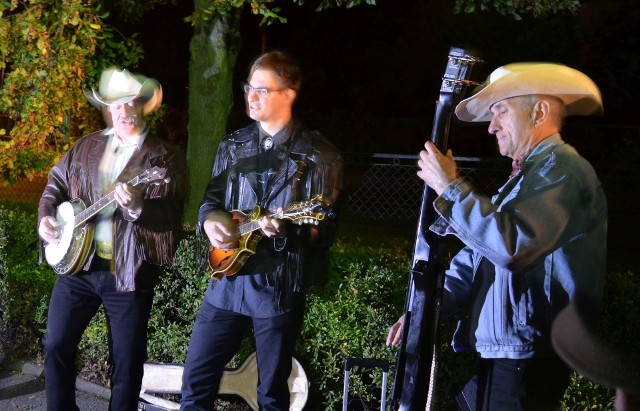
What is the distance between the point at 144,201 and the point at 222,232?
1.92 ft

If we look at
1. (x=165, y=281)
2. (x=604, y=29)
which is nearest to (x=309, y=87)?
(x=604, y=29)

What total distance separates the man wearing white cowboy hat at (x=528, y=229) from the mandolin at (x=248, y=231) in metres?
0.84

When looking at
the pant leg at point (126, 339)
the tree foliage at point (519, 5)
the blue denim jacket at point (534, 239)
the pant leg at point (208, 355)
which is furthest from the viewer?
the tree foliage at point (519, 5)

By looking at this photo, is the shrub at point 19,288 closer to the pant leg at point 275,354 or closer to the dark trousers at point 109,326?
the dark trousers at point 109,326

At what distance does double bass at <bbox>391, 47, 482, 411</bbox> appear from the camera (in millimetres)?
2721

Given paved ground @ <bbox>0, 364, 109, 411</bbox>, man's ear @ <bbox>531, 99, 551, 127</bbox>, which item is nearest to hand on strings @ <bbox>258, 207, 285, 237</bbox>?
man's ear @ <bbox>531, 99, 551, 127</bbox>

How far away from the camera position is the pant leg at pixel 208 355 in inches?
147

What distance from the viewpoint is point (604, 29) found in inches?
657

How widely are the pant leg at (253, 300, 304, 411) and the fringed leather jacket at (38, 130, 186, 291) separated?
2.44 feet

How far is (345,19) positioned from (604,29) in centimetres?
730

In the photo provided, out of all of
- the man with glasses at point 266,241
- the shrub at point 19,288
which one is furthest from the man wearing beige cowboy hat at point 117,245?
the shrub at point 19,288

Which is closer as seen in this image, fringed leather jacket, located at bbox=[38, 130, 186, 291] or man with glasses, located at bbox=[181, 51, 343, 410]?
man with glasses, located at bbox=[181, 51, 343, 410]

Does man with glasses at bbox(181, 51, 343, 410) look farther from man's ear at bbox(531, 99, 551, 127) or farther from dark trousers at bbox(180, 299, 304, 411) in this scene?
man's ear at bbox(531, 99, 551, 127)

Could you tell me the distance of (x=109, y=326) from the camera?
163 inches
